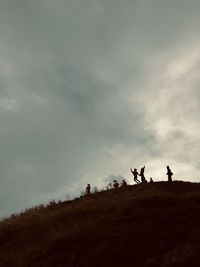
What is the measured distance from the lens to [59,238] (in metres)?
35.1

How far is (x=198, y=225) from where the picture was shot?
Result: 33.9 metres

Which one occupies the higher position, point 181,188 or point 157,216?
point 181,188

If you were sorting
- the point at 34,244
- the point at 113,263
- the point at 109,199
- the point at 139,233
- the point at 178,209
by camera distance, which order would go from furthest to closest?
the point at 109,199
the point at 178,209
the point at 34,244
the point at 139,233
the point at 113,263

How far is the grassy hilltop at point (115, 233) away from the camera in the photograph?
30016 mm

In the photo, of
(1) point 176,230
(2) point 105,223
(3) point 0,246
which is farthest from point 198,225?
(3) point 0,246

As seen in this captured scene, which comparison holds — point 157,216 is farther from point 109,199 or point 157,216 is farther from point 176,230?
point 109,199

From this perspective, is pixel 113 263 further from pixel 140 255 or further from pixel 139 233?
pixel 139 233

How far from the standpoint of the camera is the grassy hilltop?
98.5 ft

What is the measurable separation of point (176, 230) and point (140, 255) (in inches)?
178

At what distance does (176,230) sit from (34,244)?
403 inches

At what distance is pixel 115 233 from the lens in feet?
111

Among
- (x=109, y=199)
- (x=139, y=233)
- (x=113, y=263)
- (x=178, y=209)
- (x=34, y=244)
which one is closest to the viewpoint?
(x=113, y=263)

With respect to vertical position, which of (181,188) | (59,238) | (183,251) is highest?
(181,188)

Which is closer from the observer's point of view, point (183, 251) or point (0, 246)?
point (183, 251)
